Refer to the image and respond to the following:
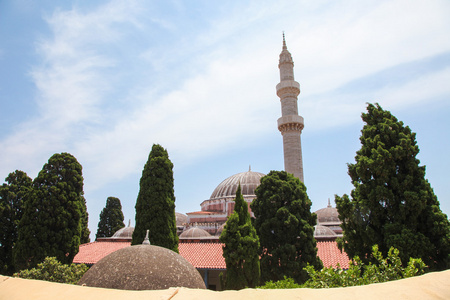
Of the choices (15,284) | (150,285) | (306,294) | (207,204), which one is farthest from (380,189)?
(207,204)

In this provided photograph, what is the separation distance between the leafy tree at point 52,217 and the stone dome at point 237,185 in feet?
66.4

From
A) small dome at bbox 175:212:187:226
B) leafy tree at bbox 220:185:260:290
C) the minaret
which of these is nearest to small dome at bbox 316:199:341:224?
the minaret

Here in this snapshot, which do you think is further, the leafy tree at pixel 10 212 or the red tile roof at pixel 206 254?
the leafy tree at pixel 10 212

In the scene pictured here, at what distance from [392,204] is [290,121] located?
16.4 metres

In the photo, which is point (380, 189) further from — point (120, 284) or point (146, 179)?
point (146, 179)

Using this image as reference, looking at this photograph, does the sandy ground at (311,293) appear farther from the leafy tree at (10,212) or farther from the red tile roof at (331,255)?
the leafy tree at (10,212)

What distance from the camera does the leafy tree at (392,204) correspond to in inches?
386

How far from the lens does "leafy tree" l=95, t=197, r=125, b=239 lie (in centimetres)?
3189

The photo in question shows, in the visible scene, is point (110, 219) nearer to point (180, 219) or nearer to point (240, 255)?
point (180, 219)

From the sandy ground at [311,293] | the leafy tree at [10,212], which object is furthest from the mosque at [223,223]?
the sandy ground at [311,293]

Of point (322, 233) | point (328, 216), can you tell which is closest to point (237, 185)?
point (328, 216)

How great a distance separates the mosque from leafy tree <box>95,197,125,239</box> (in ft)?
20.8

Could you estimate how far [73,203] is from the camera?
16.6 meters

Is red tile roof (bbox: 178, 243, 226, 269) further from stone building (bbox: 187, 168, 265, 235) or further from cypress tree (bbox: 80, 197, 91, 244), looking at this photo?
stone building (bbox: 187, 168, 265, 235)
